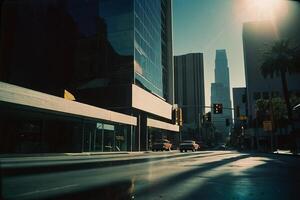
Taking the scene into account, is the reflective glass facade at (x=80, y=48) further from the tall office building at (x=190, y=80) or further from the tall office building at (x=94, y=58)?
the tall office building at (x=190, y=80)

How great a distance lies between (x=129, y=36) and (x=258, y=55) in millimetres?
77562

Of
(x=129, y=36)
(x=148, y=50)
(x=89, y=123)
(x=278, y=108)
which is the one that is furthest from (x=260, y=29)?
(x=89, y=123)

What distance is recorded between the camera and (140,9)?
60.6m

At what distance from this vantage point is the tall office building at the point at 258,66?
377 ft

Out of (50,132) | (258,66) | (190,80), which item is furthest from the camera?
(190,80)

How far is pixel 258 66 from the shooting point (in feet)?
396

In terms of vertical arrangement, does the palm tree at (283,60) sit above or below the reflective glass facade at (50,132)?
above

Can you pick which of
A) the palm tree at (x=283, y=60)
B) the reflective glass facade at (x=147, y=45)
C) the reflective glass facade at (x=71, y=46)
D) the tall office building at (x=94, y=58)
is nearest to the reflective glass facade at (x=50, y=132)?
the tall office building at (x=94, y=58)

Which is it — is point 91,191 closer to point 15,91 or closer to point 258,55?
point 15,91

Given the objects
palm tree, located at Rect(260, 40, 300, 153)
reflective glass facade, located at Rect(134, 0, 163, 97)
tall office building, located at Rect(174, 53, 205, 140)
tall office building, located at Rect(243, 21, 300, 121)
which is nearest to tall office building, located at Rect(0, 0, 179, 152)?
reflective glass facade, located at Rect(134, 0, 163, 97)

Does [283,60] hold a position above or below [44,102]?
above

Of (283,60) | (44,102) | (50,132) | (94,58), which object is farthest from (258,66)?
(44,102)

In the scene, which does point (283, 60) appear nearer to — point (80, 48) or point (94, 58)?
point (94, 58)

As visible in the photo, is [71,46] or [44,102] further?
[71,46]
